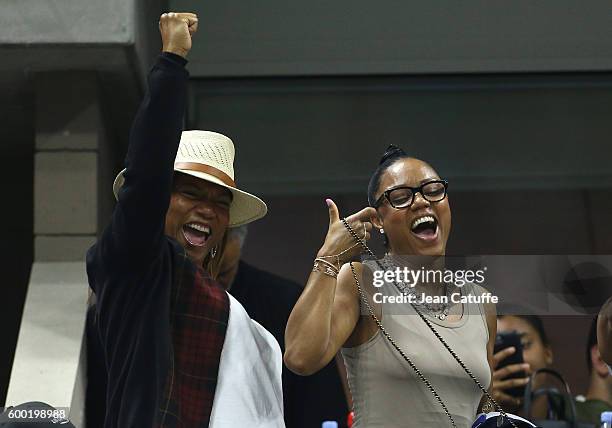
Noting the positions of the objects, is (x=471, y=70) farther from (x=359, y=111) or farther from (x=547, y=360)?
(x=547, y=360)

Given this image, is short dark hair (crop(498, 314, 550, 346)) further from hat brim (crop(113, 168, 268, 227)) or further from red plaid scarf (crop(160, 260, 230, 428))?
red plaid scarf (crop(160, 260, 230, 428))

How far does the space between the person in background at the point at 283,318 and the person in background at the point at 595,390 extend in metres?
1.27

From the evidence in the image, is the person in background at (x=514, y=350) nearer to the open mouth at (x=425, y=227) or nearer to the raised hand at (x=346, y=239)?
the open mouth at (x=425, y=227)

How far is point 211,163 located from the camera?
321 centimetres

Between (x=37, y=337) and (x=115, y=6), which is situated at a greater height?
(x=115, y=6)

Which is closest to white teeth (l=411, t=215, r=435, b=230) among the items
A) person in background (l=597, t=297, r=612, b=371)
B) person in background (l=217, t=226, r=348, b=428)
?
person in background (l=597, t=297, r=612, b=371)

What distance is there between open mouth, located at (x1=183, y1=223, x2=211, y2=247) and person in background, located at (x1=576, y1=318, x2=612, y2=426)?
1.71 meters

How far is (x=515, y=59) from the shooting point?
678cm

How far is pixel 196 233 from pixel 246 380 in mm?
418

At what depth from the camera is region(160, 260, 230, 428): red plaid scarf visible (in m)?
2.82

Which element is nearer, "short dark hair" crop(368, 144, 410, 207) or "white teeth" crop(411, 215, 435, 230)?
"white teeth" crop(411, 215, 435, 230)

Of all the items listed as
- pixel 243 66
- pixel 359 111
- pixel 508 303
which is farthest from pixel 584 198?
pixel 508 303

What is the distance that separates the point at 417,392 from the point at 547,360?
223cm

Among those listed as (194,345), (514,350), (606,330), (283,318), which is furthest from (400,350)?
(283,318)
